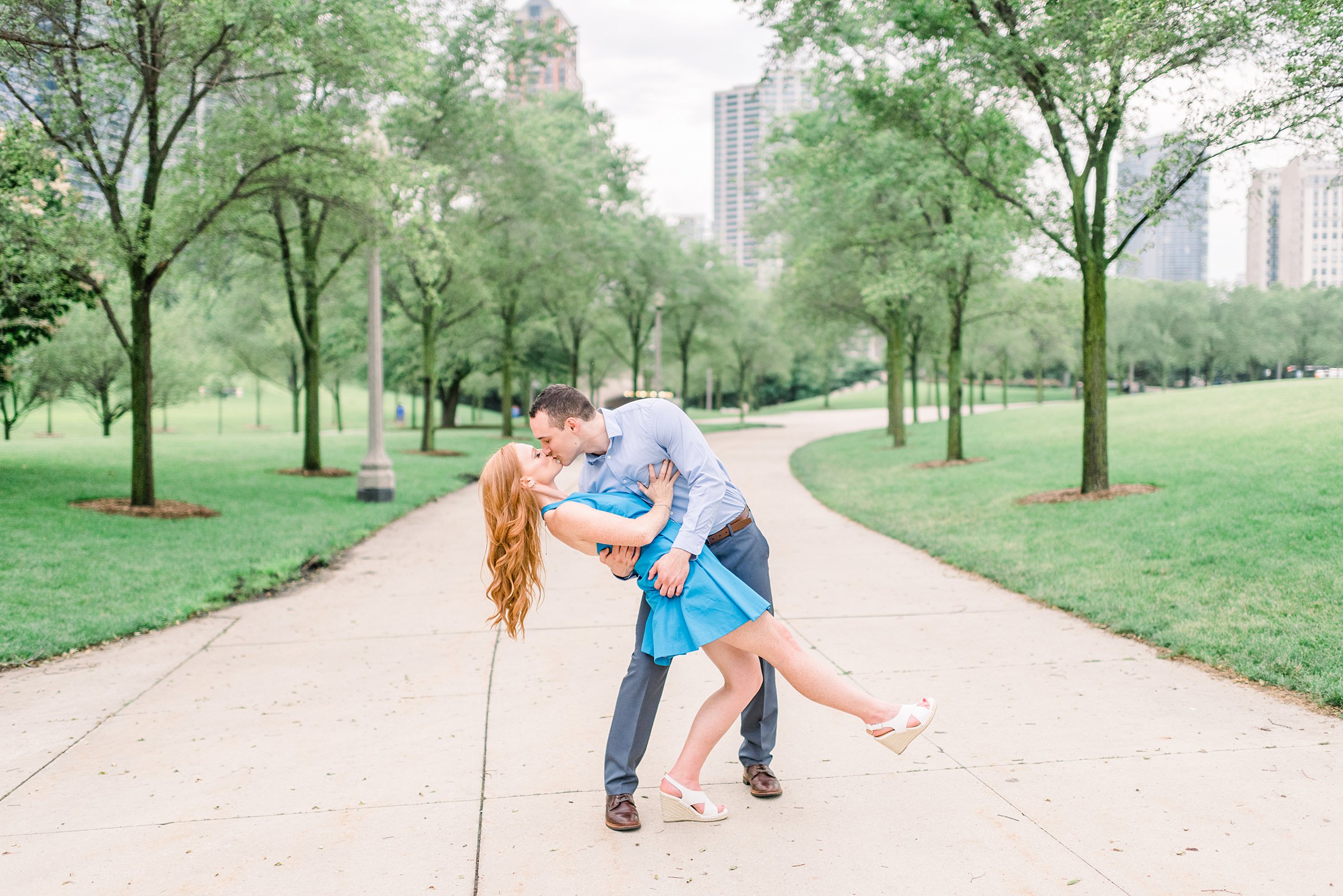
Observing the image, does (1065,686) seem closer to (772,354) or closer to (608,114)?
(608,114)

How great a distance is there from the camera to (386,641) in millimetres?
6555

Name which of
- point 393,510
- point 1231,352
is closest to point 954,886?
point 393,510

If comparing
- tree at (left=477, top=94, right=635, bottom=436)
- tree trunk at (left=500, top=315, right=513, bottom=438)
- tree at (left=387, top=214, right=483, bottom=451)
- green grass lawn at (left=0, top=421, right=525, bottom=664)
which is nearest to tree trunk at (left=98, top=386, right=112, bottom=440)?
tree at (left=477, top=94, right=635, bottom=436)

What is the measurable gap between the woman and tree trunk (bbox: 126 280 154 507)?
10.0 metres

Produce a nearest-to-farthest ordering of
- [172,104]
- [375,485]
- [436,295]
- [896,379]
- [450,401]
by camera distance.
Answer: [172,104], [375,485], [436,295], [896,379], [450,401]

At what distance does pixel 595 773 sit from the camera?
4.11 metres

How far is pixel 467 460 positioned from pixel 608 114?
1734 cm

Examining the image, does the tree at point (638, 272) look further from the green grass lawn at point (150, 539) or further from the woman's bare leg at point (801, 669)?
the woman's bare leg at point (801, 669)

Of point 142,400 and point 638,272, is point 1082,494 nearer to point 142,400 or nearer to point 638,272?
point 142,400

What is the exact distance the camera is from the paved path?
124 inches

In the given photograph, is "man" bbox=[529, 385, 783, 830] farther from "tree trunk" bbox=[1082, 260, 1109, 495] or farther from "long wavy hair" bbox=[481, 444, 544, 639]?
"tree trunk" bbox=[1082, 260, 1109, 495]

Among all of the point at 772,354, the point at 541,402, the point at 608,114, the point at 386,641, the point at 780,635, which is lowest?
the point at 386,641

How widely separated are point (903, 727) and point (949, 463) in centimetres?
1560

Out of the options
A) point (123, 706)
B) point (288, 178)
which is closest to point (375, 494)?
point (288, 178)
